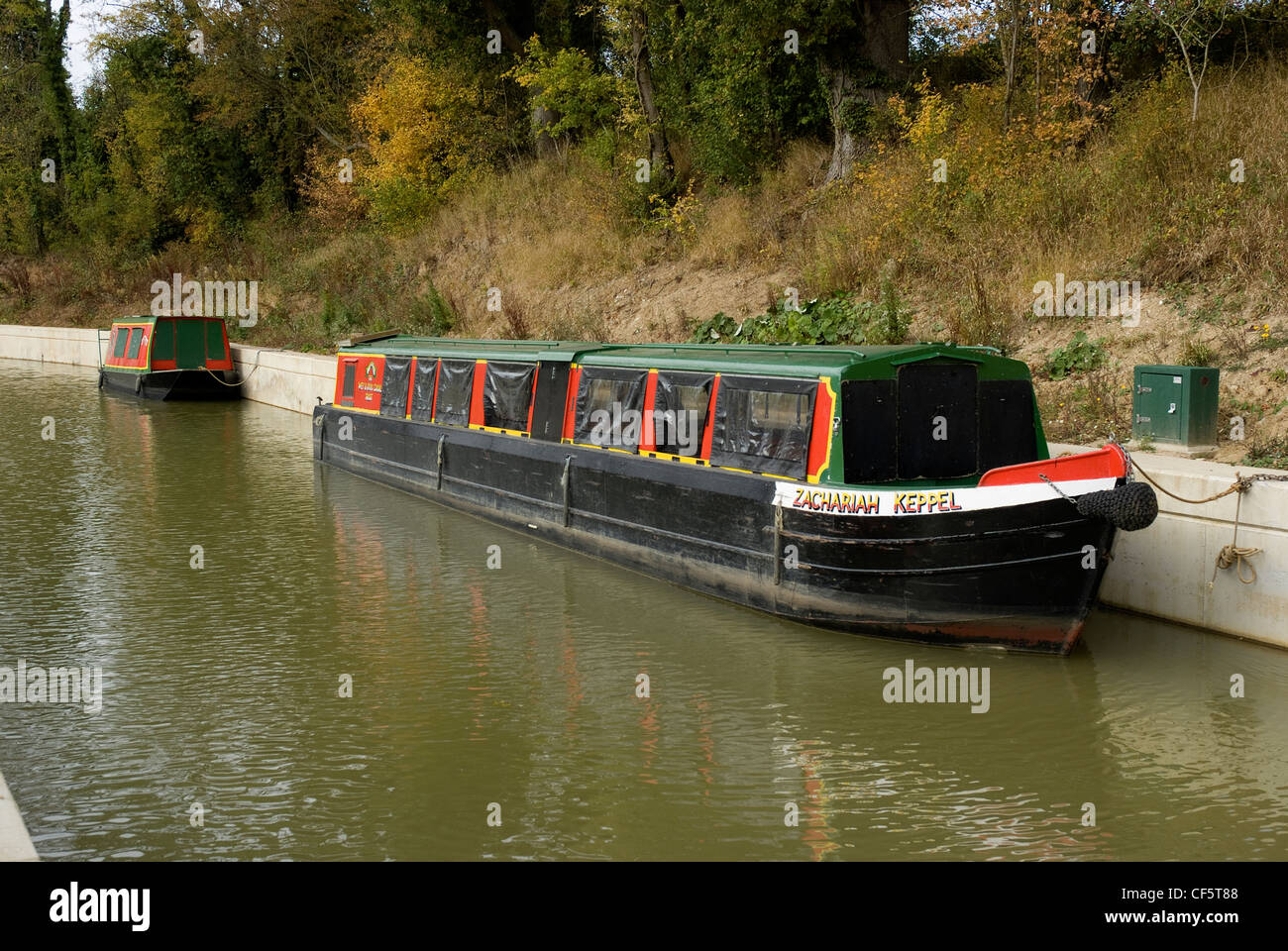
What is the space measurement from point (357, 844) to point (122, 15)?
140 ft

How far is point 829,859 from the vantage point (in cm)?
578

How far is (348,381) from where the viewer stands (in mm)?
17594

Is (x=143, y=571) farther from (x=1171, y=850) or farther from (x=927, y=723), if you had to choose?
(x=1171, y=850)

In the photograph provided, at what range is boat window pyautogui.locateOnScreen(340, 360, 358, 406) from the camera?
1745 cm

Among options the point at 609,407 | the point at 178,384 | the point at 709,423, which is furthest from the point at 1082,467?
the point at 178,384

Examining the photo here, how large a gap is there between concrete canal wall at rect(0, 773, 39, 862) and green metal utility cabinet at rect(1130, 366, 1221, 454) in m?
8.77

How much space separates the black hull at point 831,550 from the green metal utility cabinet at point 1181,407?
8.23ft

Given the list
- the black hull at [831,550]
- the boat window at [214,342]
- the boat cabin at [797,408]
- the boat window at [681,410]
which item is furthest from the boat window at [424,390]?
the boat window at [214,342]

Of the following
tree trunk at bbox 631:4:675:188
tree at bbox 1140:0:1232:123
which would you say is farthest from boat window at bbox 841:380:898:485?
tree trunk at bbox 631:4:675:188

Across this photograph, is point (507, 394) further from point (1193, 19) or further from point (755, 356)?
point (1193, 19)

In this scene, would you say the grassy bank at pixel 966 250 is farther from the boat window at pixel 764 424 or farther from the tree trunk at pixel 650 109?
the boat window at pixel 764 424

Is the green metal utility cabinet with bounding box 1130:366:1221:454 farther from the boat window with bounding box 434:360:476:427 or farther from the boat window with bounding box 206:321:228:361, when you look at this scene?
the boat window with bounding box 206:321:228:361

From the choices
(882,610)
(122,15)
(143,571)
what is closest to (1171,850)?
(882,610)

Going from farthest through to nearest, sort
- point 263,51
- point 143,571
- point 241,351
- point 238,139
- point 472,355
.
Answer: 1. point 238,139
2. point 263,51
3. point 241,351
4. point 472,355
5. point 143,571
